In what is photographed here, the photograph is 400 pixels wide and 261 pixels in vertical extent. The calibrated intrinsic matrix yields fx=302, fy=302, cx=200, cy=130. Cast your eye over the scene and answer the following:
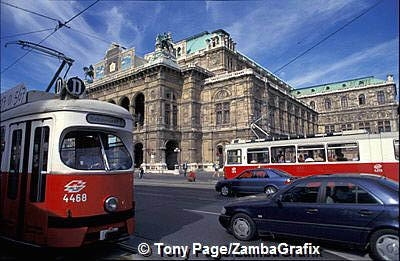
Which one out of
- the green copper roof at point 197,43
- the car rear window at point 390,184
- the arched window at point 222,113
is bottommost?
the car rear window at point 390,184

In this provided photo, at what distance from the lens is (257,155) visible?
19.3 meters

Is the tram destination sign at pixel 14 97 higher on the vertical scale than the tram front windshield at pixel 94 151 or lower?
higher

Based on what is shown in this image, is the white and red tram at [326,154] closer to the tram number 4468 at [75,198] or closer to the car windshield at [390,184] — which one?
the car windshield at [390,184]

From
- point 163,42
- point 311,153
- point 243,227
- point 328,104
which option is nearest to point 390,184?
point 243,227

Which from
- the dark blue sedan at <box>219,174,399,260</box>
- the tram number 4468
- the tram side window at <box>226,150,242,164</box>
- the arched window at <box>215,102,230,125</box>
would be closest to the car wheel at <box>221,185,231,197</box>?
the tram side window at <box>226,150,242,164</box>

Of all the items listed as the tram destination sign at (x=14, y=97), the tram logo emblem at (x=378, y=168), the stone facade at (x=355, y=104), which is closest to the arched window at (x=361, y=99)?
the stone facade at (x=355, y=104)

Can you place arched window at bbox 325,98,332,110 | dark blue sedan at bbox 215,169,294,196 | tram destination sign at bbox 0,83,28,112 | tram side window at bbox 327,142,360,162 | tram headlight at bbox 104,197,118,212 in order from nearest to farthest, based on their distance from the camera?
tram headlight at bbox 104,197,118,212 < tram destination sign at bbox 0,83,28,112 < dark blue sedan at bbox 215,169,294,196 < tram side window at bbox 327,142,360,162 < arched window at bbox 325,98,332,110

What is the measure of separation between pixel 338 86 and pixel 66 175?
106 m

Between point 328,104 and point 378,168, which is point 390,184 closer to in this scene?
point 378,168

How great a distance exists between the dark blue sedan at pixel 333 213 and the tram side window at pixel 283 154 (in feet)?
38.6

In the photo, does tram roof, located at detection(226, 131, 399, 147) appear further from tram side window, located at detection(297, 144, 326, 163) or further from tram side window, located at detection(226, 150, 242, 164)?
tram side window, located at detection(226, 150, 242, 164)

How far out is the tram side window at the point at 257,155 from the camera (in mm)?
18906

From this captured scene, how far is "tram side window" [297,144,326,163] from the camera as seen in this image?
16.9 metres

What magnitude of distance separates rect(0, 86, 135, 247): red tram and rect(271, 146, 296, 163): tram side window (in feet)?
44.6
